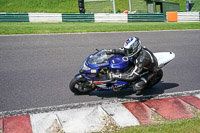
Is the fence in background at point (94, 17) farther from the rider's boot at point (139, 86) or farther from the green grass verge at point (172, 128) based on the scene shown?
the green grass verge at point (172, 128)

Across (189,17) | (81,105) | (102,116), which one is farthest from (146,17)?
(102,116)

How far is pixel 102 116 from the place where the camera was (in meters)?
6.25

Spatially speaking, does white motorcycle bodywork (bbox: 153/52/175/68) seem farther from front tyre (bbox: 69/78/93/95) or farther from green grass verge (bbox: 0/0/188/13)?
green grass verge (bbox: 0/0/188/13)

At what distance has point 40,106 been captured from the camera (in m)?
6.76

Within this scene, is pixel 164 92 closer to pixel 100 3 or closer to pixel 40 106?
pixel 40 106

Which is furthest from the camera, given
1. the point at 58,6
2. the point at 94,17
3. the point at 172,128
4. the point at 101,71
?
the point at 58,6

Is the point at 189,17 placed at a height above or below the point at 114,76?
above

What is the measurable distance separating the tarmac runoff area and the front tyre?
71cm

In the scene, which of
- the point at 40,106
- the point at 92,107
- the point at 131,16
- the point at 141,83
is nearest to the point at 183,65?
the point at 141,83

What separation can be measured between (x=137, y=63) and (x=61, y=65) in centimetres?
390

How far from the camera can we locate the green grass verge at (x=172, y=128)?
18.0 ft

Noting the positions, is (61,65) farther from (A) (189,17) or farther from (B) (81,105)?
(A) (189,17)

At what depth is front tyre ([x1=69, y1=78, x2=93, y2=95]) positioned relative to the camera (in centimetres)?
725

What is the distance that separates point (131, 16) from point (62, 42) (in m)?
11.5
